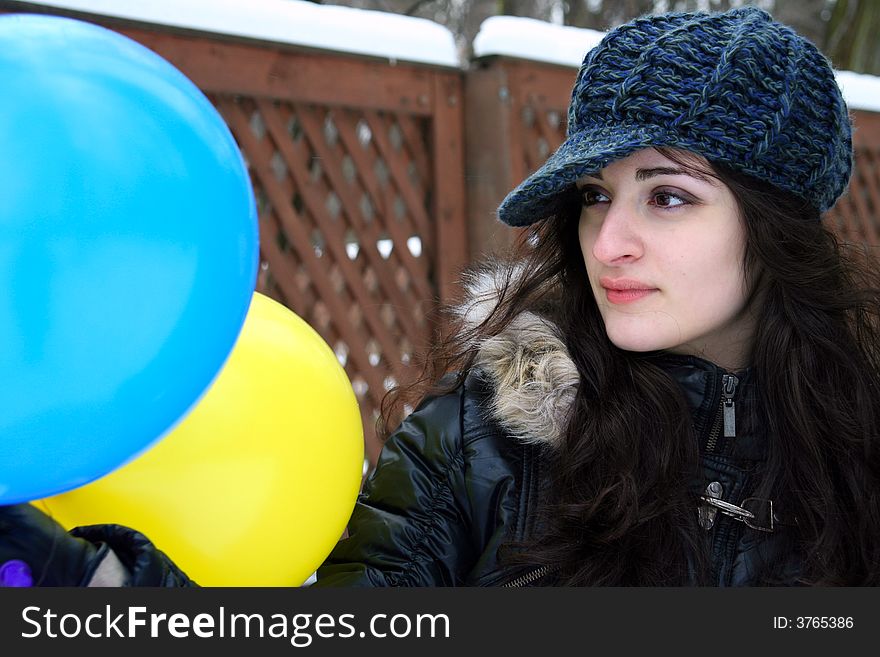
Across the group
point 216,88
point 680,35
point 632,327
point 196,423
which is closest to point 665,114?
point 680,35

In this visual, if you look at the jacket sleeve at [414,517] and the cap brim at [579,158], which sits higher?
the cap brim at [579,158]

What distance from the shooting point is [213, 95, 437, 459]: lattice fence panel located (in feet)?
11.5

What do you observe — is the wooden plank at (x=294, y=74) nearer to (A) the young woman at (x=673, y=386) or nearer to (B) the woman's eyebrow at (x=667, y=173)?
(A) the young woman at (x=673, y=386)

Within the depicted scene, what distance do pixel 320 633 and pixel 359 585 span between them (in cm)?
40

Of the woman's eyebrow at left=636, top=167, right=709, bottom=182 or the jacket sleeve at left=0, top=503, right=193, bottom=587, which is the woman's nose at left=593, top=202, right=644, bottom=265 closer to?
the woman's eyebrow at left=636, top=167, right=709, bottom=182

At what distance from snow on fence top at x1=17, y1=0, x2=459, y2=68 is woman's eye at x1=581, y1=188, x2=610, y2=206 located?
1.84m

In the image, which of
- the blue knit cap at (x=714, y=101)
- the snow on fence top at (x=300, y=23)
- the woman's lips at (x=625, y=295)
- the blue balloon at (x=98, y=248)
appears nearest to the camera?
the blue balloon at (x=98, y=248)

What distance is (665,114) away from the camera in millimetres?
1602

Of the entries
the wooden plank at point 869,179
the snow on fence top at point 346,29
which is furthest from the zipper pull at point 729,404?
the wooden plank at point 869,179

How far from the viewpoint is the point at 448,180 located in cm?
389

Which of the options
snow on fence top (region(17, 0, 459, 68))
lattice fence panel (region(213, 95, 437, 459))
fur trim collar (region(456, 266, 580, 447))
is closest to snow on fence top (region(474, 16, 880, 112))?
snow on fence top (region(17, 0, 459, 68))

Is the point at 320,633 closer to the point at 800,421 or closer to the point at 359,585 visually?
the point at 359,585

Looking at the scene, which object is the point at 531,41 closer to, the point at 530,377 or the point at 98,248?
the point at 530,377

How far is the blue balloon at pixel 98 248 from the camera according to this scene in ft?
3.18
